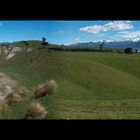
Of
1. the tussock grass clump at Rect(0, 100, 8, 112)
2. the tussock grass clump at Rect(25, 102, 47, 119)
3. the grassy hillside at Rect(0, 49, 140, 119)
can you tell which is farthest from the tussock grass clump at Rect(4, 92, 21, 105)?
the tussock grass clump at Rect(25, 102, 47, 119)

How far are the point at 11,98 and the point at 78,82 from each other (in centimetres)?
808

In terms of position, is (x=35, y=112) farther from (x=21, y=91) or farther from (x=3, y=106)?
(x=21, y=91)

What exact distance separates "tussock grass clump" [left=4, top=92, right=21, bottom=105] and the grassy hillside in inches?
10.5

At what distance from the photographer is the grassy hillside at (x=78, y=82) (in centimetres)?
1190

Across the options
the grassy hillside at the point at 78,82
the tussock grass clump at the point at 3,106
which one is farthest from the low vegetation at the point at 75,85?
the tussock grass clump at the point at 3,106

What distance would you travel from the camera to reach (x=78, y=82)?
A: 20.0m

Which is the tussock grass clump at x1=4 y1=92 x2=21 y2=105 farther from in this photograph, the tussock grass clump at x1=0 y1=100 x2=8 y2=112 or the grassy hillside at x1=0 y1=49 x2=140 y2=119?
the grassy hillside at x1=0 y1=49 x2=140 y2=119

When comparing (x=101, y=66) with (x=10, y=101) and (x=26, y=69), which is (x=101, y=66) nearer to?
(x=26, y=69)

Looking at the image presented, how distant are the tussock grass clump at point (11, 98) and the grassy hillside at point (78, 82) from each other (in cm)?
27

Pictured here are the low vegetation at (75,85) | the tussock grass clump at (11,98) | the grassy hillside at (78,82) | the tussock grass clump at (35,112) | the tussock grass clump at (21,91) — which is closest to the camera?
the tussock grass clump at (35,112)

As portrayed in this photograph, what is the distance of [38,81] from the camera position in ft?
53.9

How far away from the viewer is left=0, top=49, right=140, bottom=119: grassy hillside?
11898mm

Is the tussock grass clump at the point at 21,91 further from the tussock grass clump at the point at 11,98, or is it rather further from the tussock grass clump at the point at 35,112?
the tussock grass clump at the point at 35,112
